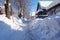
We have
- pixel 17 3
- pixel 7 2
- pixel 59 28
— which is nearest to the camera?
pixel 59 28

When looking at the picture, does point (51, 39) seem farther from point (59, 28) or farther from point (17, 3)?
point (17, 3)

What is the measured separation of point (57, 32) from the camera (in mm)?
5957

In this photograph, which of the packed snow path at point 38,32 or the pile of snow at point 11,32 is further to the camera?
the pile of snow at point 11,32

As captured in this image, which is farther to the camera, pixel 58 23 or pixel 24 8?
pixel 24 8

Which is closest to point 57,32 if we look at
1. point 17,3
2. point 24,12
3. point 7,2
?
point 7,2

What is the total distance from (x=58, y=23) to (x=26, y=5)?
34232 millimetres

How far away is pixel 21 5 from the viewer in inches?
1542

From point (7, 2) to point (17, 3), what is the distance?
76.5 feet

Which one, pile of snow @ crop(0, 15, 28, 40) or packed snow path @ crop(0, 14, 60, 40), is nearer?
packed snow path @ crop(0, 14, 60, 40)

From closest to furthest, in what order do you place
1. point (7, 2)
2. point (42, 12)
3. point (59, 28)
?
point (59, 28), point (7, 2), point (42, 12)

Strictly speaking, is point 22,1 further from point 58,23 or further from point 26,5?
point 58,23

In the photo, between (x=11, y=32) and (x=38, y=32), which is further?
(x=11, y=32)

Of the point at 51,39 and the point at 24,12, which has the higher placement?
the point at 51,39

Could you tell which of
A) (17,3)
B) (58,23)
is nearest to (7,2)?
(58,23)
